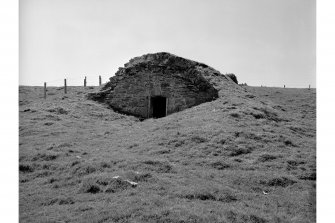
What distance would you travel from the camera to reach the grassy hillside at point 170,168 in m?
8.70

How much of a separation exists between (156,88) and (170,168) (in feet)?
47.6

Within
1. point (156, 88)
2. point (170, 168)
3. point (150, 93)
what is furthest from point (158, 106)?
point (170, 168)

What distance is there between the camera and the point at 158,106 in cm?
2719

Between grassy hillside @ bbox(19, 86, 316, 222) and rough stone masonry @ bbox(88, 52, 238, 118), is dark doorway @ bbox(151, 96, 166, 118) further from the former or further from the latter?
grassy hillside @ bbox(19, 86, 316, 222)

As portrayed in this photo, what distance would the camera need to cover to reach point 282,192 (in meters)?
10.9

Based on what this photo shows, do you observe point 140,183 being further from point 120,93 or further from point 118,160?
point 120,93

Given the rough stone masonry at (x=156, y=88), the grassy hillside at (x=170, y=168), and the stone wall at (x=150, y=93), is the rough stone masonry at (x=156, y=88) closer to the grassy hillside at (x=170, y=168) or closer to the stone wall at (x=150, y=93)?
the stone wall at (x=150, y=93)

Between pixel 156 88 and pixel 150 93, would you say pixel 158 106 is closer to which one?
pixel 150 93

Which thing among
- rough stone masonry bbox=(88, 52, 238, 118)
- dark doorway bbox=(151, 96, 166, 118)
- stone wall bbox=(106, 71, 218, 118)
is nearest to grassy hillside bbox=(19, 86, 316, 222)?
stone wall bbox=(106, 71, 218, 118)

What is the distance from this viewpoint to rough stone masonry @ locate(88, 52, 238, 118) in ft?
84.9

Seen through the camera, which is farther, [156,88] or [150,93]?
[156,88]

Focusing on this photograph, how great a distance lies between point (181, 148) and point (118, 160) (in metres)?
3.33

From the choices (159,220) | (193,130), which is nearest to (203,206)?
(159,220)

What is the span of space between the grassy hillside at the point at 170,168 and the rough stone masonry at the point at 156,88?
136 inches
